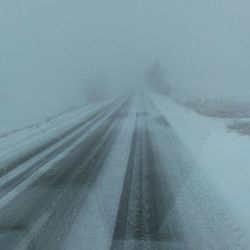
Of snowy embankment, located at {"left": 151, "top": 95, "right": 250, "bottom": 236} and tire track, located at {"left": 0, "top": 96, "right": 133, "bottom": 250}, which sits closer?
tire track, located at {"left": 0, "top": 96, "right": 133, "bottom": 250}

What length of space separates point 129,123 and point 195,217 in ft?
50.2

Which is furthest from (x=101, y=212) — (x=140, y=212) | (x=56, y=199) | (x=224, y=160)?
(x=224, y=160)

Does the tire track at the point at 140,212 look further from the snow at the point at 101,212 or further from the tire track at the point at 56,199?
the tire track at the point at 56,199

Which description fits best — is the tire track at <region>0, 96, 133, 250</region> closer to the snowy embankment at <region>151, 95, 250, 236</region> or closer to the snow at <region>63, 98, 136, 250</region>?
the snow at <region>63, 98, 136, 250</region>

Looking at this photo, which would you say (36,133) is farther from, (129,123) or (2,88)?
(2,88)

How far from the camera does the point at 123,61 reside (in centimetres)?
17312

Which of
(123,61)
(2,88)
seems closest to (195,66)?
(123,61)

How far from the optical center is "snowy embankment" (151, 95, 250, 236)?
816 cm

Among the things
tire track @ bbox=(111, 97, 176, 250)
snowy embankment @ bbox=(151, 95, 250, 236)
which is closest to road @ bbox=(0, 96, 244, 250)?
tire track @ bbox=(111, 97, 176, 250)

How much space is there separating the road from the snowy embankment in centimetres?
35

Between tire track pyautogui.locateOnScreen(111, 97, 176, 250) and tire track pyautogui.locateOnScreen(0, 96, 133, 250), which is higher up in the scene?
tire track pyautogui.locateOnScreen(0, 96, 133, 250)

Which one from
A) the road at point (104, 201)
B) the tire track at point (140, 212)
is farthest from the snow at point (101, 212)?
the tire track at point (140, 212)

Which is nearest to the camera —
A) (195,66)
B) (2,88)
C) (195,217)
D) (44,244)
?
(44,244)

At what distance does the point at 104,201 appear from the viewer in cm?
821
